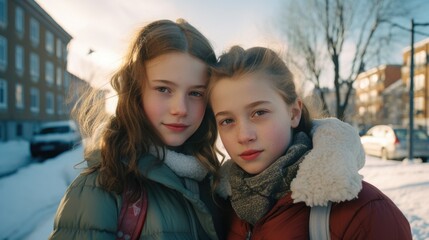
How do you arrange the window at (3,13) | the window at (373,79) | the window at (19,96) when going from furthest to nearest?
the window at (373,79) → the window at (19,96) → the window at (3,13)

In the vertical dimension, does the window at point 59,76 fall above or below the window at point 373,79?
below

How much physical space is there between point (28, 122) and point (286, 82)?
32849 millimetres

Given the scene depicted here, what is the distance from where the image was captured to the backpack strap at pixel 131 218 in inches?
53.8

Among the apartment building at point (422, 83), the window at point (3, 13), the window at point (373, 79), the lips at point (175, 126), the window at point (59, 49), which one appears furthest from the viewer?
the window at point (373, 79)

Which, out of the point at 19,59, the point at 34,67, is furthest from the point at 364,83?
the point at 19,59

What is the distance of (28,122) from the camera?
97.1ft

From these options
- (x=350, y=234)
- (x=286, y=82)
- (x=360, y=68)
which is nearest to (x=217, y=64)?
(x=286, y=82)

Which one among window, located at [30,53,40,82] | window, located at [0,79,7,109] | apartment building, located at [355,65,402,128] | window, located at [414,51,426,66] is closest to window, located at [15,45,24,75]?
window, located at [30,53,40,82]

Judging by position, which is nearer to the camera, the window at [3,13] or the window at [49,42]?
the window at [3,13]

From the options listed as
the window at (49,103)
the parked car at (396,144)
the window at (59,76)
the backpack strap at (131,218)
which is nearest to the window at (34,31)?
the window at (49,103)

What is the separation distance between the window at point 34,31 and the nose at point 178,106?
3356 cm

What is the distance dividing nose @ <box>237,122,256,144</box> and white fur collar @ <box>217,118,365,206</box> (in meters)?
0.25

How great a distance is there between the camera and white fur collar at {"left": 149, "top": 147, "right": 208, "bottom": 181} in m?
1.67

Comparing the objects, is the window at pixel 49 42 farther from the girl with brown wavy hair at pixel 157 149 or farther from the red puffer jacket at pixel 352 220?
the red puffer jacket at pixel 352 220
